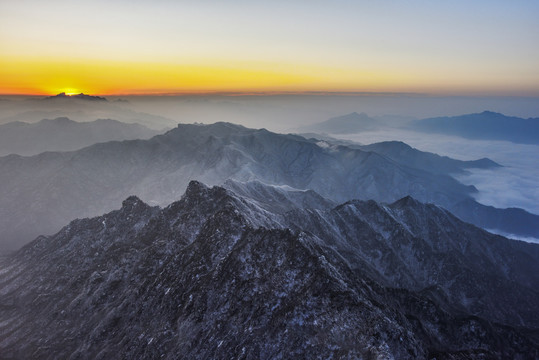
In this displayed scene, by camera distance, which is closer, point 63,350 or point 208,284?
point 208,284

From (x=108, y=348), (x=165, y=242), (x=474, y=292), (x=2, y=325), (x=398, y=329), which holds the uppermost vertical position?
(x=398, y=329)

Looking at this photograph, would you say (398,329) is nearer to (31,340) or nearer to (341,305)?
(341,305)

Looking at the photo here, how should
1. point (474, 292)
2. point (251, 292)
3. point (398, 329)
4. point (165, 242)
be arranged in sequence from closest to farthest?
point (398, 329) < point (251, 292) < point (165, 242) < point (474, 292)

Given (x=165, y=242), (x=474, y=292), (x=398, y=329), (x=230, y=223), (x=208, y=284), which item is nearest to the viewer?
(x=398, y=329)

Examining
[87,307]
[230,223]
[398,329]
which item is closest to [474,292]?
[398,329]

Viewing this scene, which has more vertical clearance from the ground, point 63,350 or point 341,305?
point 341,305

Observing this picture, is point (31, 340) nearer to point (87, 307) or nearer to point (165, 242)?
point (87, 307)
